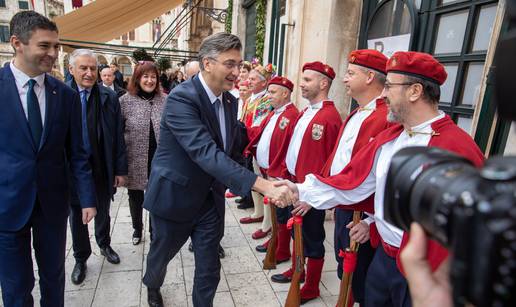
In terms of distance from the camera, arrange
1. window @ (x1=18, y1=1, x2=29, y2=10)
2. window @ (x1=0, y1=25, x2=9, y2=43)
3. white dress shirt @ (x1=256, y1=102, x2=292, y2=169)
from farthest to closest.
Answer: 1. window @ (x1=18, y1=1, x2=29, y2=10)
2. window @ (x1=0, y1=25, x2=9, y2=43)
3. white dress shirt @ (x1=256, y1=102, x2=292, y2=169)

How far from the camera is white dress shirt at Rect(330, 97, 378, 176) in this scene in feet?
A: 8.01

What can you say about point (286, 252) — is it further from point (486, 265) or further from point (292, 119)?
point (486, 265)

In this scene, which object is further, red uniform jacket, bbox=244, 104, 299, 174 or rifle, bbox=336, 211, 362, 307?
red uniform jacket, bbox=244, 104, 299, 174

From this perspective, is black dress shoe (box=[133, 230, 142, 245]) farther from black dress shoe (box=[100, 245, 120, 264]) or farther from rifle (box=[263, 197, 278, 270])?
rifle (box=[263, 197, 278, 270])

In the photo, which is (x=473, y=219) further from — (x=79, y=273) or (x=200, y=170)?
(x=79, y=273)

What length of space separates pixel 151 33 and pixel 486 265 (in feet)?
156

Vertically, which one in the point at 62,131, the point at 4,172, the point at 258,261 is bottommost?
the point at 258,261

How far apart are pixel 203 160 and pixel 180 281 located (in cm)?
165

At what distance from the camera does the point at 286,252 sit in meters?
3.56

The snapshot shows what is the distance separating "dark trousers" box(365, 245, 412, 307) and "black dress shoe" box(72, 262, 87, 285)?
2.59 metres

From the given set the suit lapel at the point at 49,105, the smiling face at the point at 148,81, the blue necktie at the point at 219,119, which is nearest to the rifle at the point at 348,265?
the blue necktie at the point at 219,119

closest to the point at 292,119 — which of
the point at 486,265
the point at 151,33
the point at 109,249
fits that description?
the point at 109,249

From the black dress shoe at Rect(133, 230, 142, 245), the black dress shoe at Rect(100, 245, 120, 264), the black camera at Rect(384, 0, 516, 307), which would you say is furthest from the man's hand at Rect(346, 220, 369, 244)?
the black dress shoe at Rect(133, 230, 142, 245)

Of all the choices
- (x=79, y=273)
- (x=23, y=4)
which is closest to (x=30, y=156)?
(x=79, y=273)
